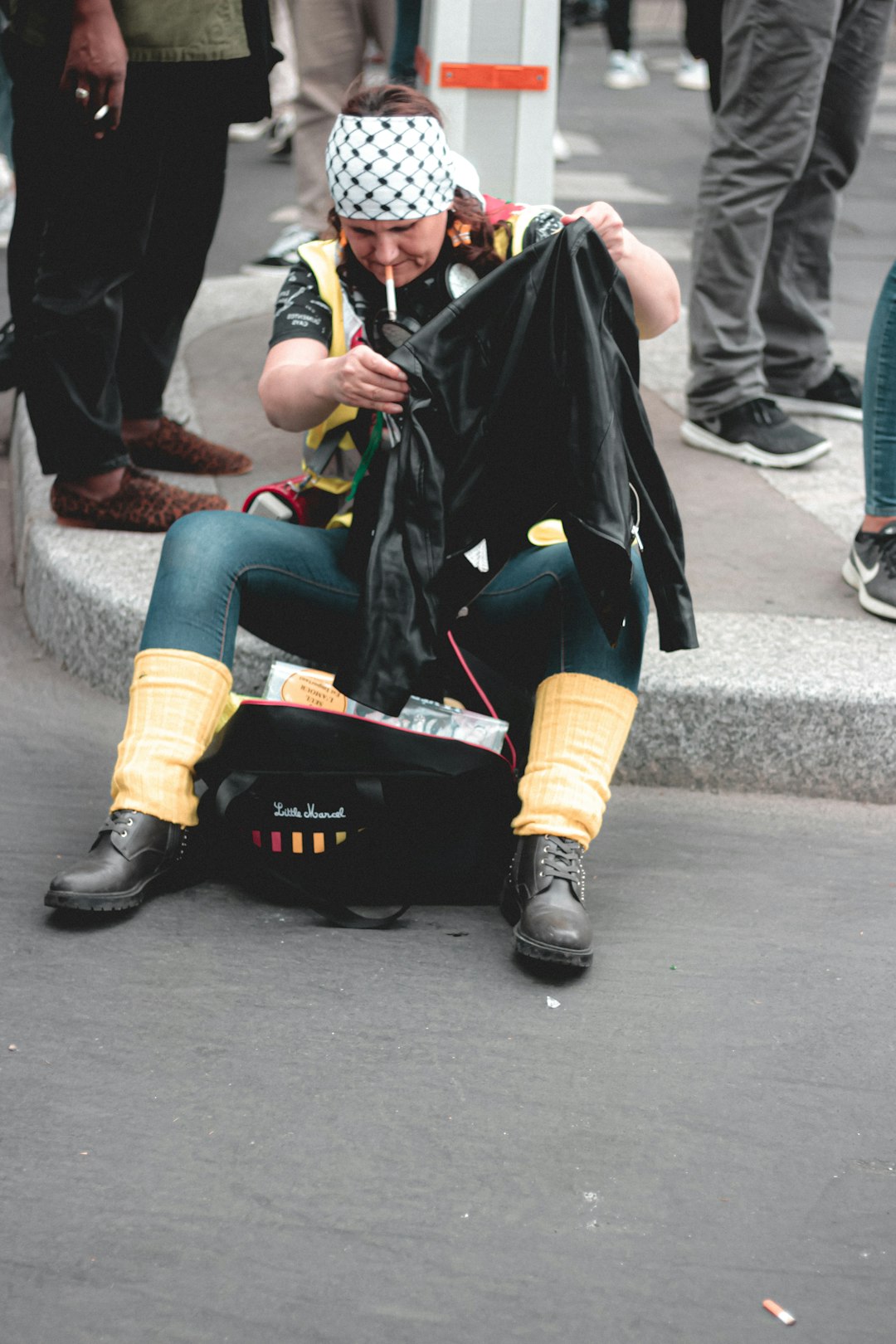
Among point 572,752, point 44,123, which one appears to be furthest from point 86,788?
point 44,123

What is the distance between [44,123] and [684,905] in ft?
6.60

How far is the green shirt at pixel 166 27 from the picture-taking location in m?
2.98

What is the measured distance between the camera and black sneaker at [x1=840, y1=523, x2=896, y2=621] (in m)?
3.18

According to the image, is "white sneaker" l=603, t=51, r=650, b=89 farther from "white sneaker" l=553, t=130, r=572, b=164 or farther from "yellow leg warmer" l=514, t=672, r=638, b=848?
"yellow leg warmer" l=514, t=672, r=638, b=848

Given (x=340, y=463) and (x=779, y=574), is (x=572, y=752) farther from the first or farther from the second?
(x=779, y=574)

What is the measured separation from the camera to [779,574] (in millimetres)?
3426

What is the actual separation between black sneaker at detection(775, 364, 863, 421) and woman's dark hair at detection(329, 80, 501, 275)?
2.16 metres

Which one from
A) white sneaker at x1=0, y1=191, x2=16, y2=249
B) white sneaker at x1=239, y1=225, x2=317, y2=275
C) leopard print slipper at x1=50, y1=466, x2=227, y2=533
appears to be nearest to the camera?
leopard print slipper at x1=50, y1=466, x2=227, y2=533

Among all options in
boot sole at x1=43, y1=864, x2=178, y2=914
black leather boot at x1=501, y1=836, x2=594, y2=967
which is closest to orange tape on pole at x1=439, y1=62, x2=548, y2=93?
black leather boot at x1=501, y1=836, x2=594, y2=967

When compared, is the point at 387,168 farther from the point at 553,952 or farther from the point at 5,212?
the point at 5,212

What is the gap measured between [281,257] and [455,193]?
Result: 364cm

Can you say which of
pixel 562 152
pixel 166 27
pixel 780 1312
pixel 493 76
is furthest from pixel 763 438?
pixel 562 152

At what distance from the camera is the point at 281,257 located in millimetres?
5957

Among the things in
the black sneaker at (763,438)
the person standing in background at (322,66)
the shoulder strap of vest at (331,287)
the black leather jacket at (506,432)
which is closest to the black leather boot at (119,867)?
the black leather jacket at (506,432)
